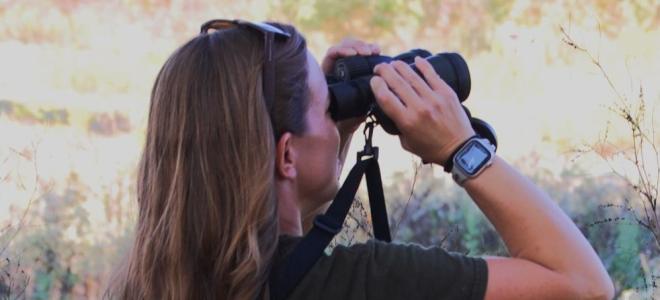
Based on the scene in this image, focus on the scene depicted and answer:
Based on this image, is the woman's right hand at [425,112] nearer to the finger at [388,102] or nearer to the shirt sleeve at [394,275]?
the finger at [388,102]

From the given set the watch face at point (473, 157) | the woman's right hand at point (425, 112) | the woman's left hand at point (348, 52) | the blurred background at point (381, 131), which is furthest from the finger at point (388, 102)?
the blurred background at point (381, 131)

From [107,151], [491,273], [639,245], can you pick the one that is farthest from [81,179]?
[491,273]

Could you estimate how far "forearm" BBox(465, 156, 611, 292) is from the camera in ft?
5.24

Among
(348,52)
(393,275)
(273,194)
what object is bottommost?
(393,275)

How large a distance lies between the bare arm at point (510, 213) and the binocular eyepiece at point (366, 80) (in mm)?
75

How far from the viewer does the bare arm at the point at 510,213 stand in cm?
159

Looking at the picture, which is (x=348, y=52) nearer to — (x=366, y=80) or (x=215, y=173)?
(x=366, y=80)

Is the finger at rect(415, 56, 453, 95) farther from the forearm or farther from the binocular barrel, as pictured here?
the forearm

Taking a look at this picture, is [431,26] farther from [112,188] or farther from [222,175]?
[222,175]

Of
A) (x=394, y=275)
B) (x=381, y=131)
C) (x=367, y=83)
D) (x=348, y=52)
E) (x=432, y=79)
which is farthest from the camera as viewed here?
(x=381, y=131)

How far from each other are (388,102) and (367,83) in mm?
178

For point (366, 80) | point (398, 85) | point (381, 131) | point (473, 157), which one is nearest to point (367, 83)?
point (366, 80)

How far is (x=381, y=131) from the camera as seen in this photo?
5816 millimetres

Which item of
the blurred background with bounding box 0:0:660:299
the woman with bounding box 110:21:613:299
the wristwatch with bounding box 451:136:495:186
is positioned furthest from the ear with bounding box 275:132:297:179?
the blurred background with bounding box 0:0:660:299
